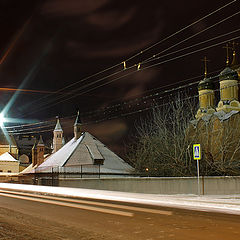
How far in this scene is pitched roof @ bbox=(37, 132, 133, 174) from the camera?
199 ft

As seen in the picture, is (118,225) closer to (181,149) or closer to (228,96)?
(181,149)

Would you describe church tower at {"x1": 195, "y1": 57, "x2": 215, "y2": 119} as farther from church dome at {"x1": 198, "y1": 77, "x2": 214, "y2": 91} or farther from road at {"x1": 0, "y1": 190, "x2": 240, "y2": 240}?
road at {"x1": 0, "y1": 190, "x2": 240, "y2": 240}

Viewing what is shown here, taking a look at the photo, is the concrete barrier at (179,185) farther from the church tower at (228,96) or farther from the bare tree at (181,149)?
the church tower at (228,96)

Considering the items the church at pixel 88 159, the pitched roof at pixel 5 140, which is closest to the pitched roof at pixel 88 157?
the church at pixel 88 159

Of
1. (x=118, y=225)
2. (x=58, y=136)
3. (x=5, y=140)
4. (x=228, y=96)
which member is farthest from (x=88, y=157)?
(x=5, y=140)

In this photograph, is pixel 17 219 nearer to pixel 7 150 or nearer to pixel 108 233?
pixel 108 233

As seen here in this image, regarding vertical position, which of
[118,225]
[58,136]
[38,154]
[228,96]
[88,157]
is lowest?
[118,225]

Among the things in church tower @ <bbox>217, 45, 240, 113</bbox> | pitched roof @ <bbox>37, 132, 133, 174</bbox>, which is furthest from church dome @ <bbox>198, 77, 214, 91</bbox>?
pitched roof @ <bbox>37, 132, 133, 174</bbox>

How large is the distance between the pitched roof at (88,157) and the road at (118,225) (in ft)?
150

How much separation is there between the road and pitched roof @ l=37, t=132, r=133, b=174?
4575cm

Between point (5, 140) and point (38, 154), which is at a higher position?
point (5, 140)

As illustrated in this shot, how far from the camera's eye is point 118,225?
1051 centimetres

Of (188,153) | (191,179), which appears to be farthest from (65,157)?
(191,179)

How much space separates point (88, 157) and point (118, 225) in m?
52.7
